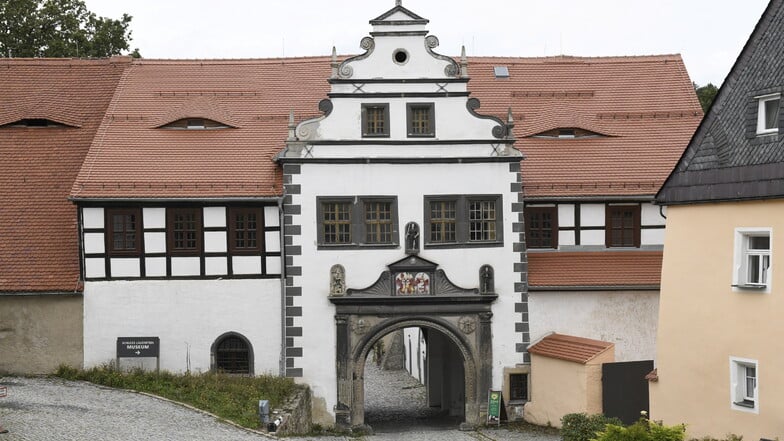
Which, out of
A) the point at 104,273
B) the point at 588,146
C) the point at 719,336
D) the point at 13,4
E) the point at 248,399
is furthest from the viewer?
the point at 13,4

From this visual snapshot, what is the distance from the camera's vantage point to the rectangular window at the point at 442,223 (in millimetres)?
31203

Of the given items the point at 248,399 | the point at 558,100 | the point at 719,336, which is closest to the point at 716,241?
the point at 719,336

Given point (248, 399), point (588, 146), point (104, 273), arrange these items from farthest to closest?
point (588, 146) < point (104, 273) < point (248, 399)

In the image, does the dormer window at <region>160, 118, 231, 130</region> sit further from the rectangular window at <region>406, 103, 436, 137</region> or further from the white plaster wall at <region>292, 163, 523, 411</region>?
the rectangular window at <region>406, 103, 436, 137</region>

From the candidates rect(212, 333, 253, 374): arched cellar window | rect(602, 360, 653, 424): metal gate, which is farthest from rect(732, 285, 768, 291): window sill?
rect(212, 333, 253, 374): arched cellar window

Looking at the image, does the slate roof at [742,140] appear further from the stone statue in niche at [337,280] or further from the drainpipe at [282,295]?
the drainpipe at [282,295]

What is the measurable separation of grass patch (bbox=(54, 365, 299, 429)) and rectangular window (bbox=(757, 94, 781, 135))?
1138 cm

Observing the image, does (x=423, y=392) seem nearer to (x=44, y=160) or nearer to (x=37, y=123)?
(x=44, y=160)

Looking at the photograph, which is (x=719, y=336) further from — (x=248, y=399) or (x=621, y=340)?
(x=248, y=399)

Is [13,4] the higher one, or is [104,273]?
[13,4]

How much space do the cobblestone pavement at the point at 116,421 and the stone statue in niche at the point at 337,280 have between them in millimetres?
3488

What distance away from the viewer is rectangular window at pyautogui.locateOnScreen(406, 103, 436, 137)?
31.2 meters

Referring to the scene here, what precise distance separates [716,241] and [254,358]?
12284 millimetres

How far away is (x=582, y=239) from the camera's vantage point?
106 feet
